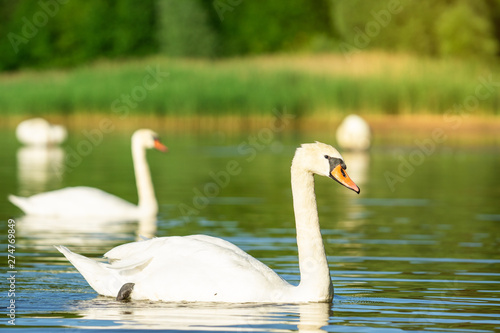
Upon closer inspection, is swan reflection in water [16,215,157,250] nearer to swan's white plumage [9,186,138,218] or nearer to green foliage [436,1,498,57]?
swan's white plumage [9,186,138,218]

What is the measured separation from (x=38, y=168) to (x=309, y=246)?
657 inches

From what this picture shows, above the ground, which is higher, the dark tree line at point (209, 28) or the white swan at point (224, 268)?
the dark tree line at point (209, 28)

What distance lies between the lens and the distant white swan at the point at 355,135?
29.0 metres

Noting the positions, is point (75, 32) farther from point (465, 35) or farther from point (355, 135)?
point (355, 135)

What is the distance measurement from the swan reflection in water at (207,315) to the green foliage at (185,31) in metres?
55.9

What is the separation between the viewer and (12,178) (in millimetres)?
21172

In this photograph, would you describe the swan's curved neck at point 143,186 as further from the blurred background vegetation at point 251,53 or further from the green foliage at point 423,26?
the green foliage at point 423,26

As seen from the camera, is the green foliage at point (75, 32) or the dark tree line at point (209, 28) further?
the green foliage at point (75, 32)

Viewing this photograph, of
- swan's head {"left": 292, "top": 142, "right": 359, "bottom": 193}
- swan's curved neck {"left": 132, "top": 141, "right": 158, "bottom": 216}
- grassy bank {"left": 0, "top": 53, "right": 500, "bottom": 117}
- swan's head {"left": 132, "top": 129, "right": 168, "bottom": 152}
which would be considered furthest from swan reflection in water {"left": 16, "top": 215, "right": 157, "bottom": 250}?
grassy bank {"left": 0, "top": 53, "right": 500, "bottom": 117}

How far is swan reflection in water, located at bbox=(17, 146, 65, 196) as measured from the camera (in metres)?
19.8

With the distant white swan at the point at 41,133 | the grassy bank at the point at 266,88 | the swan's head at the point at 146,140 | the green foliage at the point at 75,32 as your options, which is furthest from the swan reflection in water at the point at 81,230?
the green foliage at the point at 75,32

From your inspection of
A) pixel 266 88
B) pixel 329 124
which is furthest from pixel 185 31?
pixel 329 124

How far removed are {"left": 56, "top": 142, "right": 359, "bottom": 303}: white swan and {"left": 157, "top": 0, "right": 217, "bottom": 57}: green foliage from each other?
55497 mm

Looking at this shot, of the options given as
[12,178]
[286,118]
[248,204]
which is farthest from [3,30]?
[248,204]
